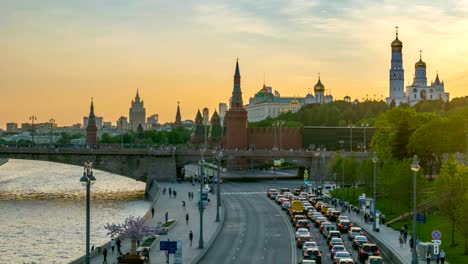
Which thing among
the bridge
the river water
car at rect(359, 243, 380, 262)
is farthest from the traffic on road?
the bridge

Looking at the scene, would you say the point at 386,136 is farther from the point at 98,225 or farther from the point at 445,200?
the point at 445,200

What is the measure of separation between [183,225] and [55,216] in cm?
2517

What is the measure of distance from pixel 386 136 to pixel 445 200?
201 feet

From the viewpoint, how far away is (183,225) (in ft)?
225

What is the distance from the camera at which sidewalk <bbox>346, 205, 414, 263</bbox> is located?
1898 inches

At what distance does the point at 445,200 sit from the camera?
52688 mm

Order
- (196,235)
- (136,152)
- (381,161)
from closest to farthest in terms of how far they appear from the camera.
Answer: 1. (196,235)
2. (381,161)
3. (136,152)

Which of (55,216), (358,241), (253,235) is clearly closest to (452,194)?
(358,241)

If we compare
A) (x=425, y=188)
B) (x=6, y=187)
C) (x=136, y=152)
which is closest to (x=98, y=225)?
(x=425, y=188)

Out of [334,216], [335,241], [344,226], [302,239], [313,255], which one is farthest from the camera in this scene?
[334,216]

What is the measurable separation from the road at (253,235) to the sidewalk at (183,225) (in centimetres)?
96

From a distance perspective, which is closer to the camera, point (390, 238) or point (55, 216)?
point (390, 238)

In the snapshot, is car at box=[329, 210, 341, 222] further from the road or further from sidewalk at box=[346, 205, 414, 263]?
the road

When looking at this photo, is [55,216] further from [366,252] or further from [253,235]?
[366,252]
